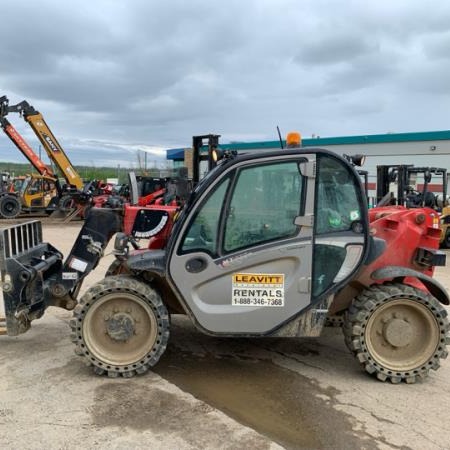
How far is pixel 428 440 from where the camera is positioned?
338 cm

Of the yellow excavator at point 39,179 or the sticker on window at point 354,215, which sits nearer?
the sticker on window at point 354,215

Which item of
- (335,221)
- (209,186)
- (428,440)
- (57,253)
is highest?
(209,186)

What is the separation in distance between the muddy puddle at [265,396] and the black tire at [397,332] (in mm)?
535

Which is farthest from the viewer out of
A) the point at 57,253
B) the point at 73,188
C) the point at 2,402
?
the point at 73,188

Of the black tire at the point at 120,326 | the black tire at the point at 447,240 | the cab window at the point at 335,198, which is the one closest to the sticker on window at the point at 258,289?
the cab window at the point at 335,198

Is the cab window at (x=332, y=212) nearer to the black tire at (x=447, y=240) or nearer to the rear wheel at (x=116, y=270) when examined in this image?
the rear wheel at (x=116, y=270)

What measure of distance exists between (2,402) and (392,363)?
3264mm

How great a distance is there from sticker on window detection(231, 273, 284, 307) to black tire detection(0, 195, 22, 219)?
58.2 feet

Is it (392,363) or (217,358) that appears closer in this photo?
(392,363)

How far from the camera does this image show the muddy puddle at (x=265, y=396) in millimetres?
3432

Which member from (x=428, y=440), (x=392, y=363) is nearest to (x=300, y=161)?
(x=392, y=363)

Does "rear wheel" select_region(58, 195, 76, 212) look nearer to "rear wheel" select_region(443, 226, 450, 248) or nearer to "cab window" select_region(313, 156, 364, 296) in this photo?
"rear wheel" select_region(443, 226, 450, 248)

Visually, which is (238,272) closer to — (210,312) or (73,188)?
(210,312)

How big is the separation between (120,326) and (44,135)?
57.5 ft
